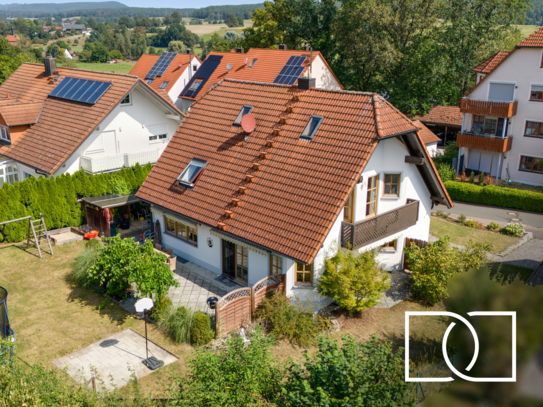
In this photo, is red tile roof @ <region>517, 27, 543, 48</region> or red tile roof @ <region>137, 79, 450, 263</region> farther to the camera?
red tile roof @ <region>517, 27, 543, 48</region>

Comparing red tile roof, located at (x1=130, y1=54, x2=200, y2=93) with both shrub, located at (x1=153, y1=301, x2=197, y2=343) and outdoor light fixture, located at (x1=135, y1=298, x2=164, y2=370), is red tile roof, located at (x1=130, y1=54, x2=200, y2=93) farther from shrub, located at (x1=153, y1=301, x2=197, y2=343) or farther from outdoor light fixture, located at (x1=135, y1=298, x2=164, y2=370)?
outdoor light fixture, located at (x1=135, y1=298, x2=164, y2=370)

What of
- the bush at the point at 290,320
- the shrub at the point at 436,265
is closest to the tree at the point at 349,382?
the bush at the point at 290,320

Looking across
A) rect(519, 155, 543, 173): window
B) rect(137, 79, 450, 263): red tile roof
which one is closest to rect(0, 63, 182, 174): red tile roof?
rect(137, 79, 450, 263): red tile roof

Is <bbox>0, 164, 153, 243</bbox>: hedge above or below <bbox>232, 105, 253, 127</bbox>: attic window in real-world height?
below

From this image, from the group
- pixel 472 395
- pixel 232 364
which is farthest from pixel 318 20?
pixel 472 395

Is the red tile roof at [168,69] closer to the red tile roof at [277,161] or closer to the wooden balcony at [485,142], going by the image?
the wooden balcony at [485,142]

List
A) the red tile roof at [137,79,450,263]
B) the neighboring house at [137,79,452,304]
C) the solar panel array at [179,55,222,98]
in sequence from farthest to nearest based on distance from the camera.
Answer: the solar panel array at [179,55,222,98]
the neighboring house at [137,79,452,304]
the red tile roof at [137,79,450,263]
